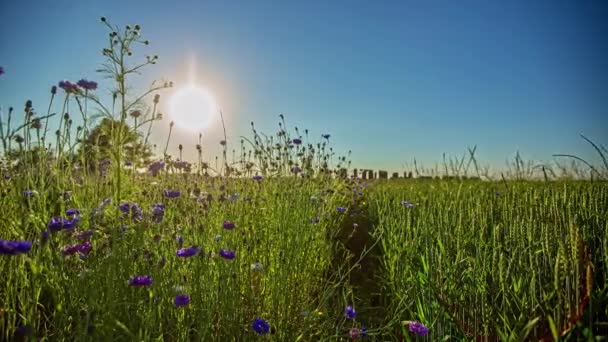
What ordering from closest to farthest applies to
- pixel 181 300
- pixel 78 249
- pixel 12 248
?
pixel 12 248, pixel 181 300, pixel 78 249

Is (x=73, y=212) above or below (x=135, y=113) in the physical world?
below

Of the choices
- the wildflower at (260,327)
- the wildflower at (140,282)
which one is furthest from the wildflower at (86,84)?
the wildflower at (260,327)

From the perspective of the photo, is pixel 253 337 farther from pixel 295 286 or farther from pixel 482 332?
pixel 482 332

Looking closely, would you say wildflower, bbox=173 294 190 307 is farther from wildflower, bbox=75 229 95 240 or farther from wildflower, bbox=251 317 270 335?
wildflower, bbox=75 229 95 240

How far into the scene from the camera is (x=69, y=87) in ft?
6.01

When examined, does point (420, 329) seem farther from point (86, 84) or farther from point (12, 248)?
point (86, 84)

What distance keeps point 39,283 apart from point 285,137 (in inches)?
79.1


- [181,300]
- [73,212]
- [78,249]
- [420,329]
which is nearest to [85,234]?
[78,249]

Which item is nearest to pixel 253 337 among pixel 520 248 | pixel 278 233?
pixel 278 233

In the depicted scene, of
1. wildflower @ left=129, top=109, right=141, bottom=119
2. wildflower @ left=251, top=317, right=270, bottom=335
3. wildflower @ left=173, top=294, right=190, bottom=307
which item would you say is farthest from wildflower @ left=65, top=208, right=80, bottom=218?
wildflower @ left=251, top=317, right=270, bottom=335

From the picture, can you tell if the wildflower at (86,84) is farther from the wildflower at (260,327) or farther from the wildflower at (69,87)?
the wildflower at (260,327)

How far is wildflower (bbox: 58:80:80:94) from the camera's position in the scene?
1823 millimetres

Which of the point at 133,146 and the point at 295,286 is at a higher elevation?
the point at 133,146

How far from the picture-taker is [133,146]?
6.94 feet
